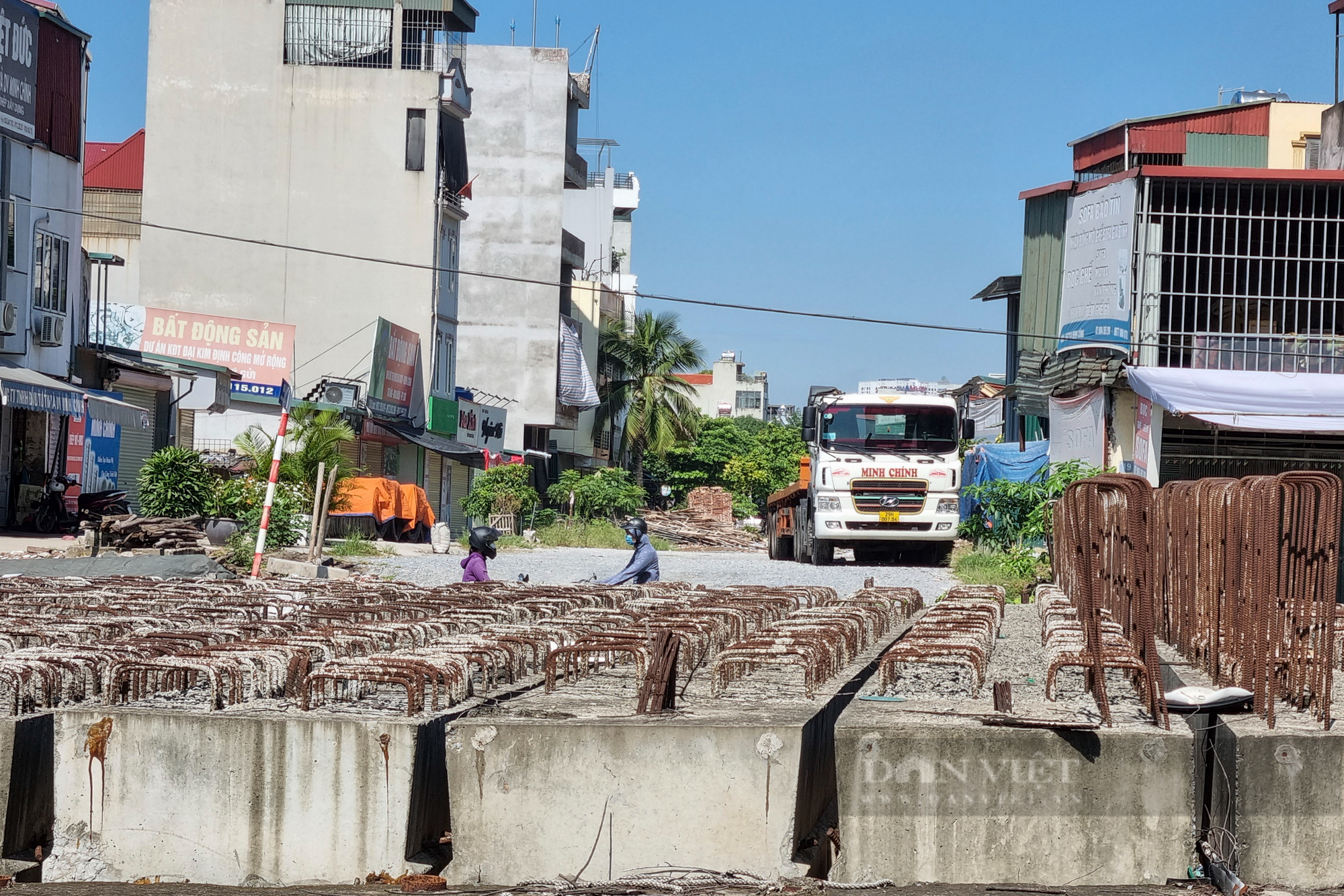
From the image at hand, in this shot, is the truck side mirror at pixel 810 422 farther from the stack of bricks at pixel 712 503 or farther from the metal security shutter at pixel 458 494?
the stack of bricks at pixel 712 503

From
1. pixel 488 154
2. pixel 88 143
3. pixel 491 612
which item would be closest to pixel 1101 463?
pixel 491 612

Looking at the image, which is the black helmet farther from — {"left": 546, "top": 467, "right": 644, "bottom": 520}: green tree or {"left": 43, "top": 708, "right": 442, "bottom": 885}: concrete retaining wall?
{"left": 546, "top": 467, "right": 644, "bottom": 520}: green tree

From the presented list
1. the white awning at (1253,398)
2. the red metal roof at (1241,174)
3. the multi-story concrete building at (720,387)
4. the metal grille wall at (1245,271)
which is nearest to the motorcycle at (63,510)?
the white awning at (1253,398)

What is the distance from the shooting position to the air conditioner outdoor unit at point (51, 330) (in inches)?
977

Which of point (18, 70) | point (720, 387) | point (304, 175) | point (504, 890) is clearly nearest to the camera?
point (504, 890)

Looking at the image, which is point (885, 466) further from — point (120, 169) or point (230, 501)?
point (120, 169)

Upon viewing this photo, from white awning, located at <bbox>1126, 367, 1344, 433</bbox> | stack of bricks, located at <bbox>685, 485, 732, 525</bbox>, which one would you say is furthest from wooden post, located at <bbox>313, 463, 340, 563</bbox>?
stack of bricks, located at <bbox>685, 485, 732, 525</bbox>

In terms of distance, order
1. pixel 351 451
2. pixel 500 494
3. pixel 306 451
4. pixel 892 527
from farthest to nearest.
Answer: pixel 500 494
pixel 351 451
pixel 892 527
pixel 306 451

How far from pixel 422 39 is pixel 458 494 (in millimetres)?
13380

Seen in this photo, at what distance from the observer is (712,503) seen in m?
61.9

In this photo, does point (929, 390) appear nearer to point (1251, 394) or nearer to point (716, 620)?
point (1251, 394)

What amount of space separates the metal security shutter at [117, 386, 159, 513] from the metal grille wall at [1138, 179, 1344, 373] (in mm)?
17903

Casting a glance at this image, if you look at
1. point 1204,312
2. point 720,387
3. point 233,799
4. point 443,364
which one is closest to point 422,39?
point 443,364

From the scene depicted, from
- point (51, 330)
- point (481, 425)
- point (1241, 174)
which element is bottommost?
point (481, 425)
